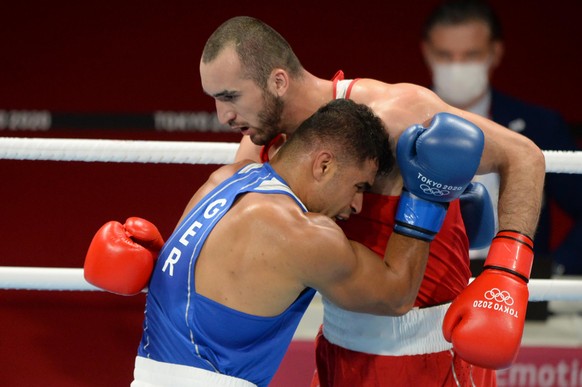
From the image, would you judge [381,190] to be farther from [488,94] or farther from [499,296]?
[488,94]

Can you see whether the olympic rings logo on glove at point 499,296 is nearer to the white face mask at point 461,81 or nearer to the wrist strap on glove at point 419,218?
the wrist strap on glove at point 419,218

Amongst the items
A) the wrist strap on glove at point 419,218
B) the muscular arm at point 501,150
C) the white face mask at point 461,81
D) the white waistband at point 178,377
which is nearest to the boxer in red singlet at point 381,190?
the muscular arm at point 501,150

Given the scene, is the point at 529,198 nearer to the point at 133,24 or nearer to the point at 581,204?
the point at 581,204

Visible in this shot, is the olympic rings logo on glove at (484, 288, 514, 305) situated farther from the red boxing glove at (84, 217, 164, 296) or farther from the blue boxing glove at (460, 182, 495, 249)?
the red boxing glove at (84, 217, 164, 296)

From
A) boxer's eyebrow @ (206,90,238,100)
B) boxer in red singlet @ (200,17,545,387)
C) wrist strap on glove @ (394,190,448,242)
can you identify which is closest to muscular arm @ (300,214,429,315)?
wrist strap on glove @ (394,190,448,242)

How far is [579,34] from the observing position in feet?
14.4

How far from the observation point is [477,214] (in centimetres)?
226

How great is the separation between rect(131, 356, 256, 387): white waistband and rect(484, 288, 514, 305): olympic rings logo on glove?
559mm

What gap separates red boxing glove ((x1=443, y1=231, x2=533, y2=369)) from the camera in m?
1.90

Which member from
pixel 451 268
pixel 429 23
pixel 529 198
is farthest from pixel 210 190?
pixel 429 23

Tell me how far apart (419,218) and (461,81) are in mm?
1984

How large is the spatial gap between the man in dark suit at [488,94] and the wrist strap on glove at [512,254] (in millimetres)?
1889

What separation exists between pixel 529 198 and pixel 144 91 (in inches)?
109

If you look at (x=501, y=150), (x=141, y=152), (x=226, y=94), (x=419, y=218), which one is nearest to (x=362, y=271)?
(x=419, y=218)
